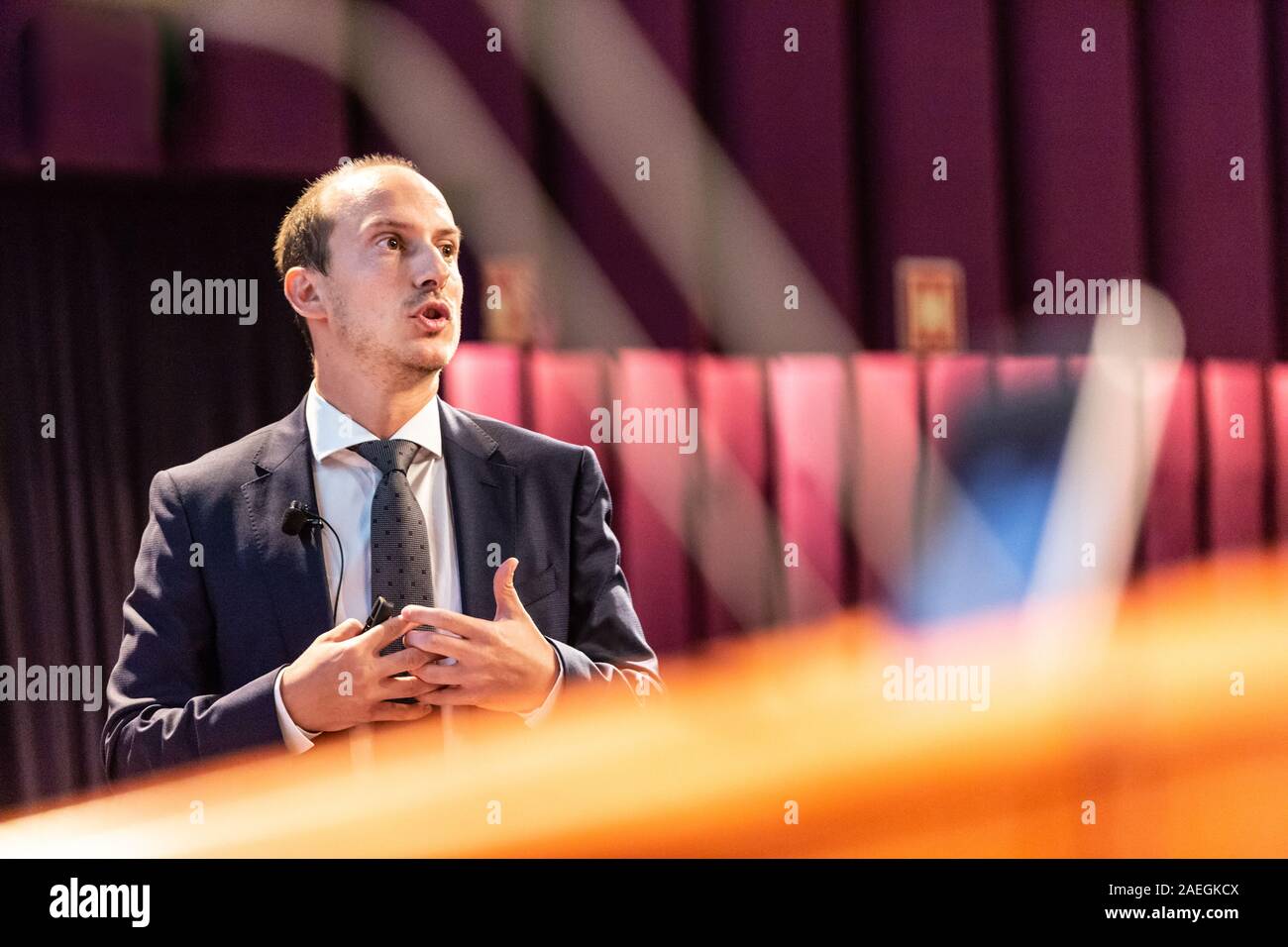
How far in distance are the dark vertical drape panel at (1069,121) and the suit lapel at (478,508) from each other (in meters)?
1.21

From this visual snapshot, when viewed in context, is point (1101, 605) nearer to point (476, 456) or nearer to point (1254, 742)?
point (1254, 742)

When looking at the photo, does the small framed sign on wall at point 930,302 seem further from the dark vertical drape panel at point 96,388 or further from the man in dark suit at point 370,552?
the dark vertical drape panel at point 96,388

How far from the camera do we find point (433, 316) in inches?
85.8

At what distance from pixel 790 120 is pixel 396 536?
3.92ft

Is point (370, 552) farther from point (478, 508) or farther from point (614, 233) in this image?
point (614, 233)

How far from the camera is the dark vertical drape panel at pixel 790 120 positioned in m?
2.59

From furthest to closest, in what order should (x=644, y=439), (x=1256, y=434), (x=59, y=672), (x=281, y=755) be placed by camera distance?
(x=1256, y=434) → (x=644, y=439) → (x=59, y=672) → (x=281, y=755)

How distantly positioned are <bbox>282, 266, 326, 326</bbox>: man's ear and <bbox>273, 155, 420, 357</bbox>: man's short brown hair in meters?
0.01

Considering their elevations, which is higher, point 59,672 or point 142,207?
point 142,207

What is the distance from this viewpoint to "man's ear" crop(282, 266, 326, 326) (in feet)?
7.25

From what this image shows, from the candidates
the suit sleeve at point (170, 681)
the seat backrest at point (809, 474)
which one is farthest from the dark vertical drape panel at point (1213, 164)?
the suit sleeve at point (170, 681)

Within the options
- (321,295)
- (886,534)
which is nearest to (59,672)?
(321,295)
